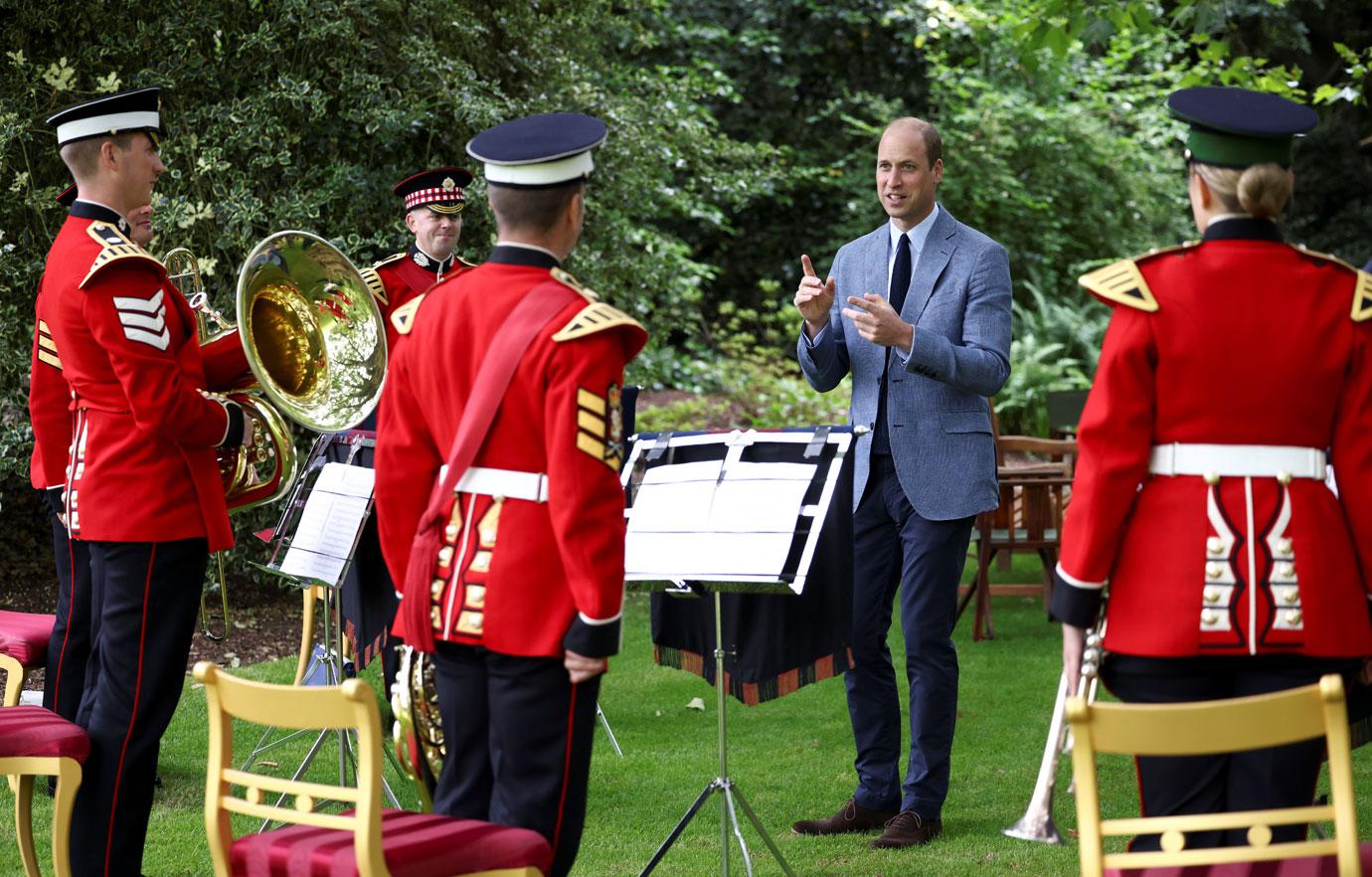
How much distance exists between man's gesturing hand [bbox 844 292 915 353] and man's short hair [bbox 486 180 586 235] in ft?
4.23

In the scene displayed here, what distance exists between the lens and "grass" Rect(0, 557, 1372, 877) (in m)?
4.20

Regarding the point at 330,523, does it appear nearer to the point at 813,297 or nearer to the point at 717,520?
the point at 717,520

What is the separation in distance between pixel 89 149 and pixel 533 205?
1605mm

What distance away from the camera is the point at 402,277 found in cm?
529

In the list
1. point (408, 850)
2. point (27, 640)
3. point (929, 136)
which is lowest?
point (27, 640)

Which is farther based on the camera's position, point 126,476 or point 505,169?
point 126,476

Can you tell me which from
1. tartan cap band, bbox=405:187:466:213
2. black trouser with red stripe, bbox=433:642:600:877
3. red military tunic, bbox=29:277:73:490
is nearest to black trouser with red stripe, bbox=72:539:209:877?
red military tunic, bbox=29:277:73:490

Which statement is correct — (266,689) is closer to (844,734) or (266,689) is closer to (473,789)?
(473,789)

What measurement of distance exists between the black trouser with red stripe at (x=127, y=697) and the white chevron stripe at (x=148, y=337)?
49 cm

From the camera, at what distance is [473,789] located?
9.13ft

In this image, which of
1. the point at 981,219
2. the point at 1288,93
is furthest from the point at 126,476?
the point at 981,219

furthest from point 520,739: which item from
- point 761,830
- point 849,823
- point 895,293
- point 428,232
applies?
point 428,232

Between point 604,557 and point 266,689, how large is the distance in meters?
0.62

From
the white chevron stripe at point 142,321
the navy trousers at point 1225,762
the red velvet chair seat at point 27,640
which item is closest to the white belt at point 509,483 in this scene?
the navy trousers at point 1225,762
